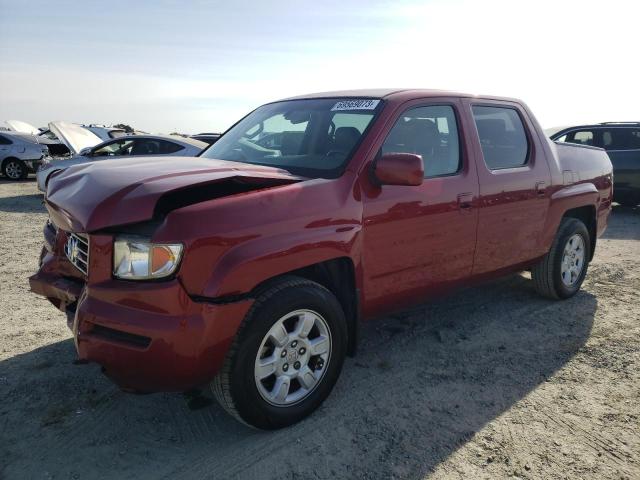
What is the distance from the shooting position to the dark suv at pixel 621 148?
1015cm

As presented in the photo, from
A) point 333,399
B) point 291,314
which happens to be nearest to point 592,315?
point 333,399

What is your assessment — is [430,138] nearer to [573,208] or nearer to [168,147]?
[573,208]

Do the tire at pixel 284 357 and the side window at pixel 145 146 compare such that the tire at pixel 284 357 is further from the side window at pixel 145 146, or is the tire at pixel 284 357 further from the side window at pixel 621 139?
the side window at pixel 621 139

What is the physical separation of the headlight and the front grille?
0.22m

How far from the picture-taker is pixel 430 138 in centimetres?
371

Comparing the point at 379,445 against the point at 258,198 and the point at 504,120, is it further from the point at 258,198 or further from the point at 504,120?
the point at 504,120

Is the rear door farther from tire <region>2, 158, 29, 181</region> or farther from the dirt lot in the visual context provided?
tire <region>2, 158, 29, 181</region>

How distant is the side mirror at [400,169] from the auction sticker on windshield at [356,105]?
60 centimetres

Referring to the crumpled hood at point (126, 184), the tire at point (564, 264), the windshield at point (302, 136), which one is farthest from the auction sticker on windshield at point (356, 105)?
the tire at point (564, 264)

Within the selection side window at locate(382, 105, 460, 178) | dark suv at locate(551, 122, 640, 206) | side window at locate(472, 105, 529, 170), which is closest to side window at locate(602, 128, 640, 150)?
dark suv at locate(551, 122, 640, 206)

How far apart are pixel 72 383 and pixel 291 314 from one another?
5.34 ft

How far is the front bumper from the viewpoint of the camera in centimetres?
245

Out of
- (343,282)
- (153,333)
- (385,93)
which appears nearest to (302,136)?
(385,93)

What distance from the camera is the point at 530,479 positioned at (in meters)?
2.54
